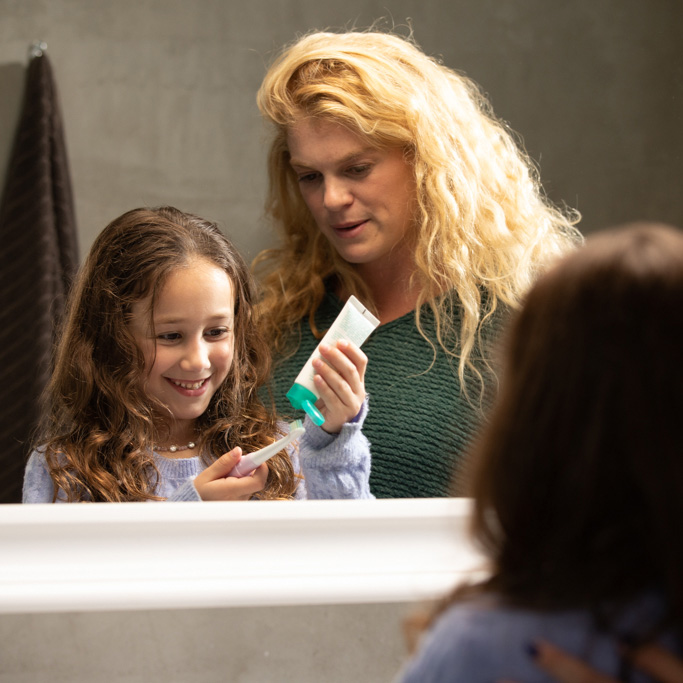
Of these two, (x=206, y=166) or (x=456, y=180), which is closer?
(x=456, y=180)

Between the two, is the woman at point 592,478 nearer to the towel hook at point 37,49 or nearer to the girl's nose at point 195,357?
the girl's nose at point 195,357

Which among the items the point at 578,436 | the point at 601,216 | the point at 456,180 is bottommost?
the point at 601,216

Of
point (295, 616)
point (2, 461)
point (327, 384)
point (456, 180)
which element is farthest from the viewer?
point (2, 461)

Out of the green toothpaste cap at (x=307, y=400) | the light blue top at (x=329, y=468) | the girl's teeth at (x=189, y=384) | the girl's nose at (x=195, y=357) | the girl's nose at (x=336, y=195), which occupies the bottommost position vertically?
the light blue top at (x=329, y=468)

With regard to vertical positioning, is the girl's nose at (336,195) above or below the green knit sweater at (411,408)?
above

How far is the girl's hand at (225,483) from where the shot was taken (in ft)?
2.23

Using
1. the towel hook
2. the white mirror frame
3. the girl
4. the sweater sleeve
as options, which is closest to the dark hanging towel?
the towel hook

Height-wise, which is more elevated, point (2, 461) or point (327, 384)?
point (327, 384)

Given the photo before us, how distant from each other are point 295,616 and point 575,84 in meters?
1.03

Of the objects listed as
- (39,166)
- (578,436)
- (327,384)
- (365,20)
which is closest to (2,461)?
(39,166)

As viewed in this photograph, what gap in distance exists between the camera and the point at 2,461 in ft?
3.83

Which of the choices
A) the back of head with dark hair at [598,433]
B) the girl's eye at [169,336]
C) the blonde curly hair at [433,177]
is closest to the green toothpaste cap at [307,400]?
the girl's eye at [169,336]

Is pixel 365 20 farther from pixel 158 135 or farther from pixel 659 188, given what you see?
pixel 659 188

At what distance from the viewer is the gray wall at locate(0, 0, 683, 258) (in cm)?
123
